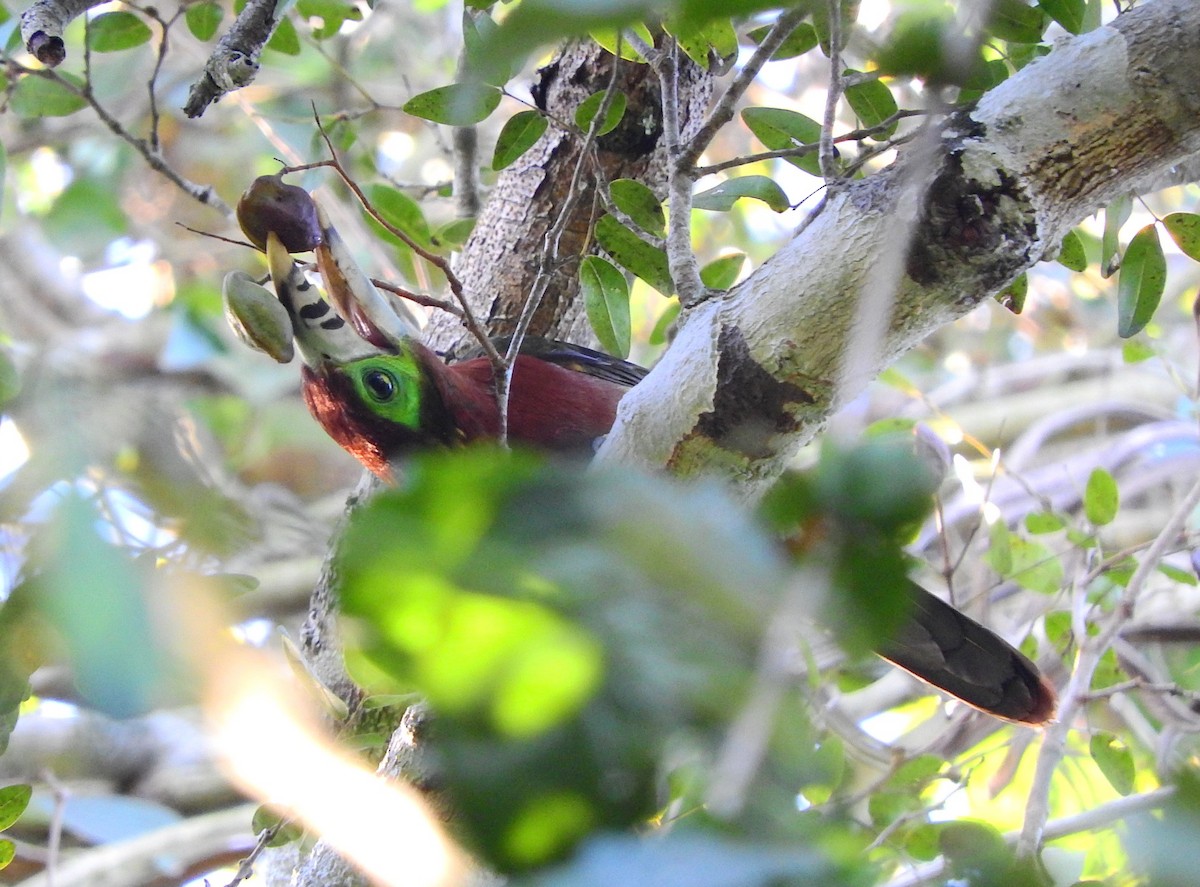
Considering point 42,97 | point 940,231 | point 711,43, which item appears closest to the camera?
point 940,231

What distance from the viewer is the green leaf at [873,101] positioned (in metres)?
1.68

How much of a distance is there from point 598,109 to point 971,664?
1.25m

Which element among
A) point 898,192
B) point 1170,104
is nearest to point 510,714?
point 898,192

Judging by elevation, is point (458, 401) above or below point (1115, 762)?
above

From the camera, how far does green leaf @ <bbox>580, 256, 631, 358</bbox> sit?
5.84 feet

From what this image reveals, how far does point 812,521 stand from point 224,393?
4444 millimetres

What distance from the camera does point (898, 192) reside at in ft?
4.12

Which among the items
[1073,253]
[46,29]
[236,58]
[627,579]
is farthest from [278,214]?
[1073,253]

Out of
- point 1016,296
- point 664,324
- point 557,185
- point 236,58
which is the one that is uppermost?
point 236,58

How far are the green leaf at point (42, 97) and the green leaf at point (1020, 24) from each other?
1.61 metres

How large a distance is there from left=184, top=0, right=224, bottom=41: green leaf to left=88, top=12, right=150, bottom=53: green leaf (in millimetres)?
153

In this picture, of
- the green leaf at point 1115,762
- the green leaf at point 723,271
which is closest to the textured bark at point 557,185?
the green leaf at point 723,271

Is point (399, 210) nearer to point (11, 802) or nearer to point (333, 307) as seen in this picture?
point (333, 307)

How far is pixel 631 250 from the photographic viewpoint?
1.75m
